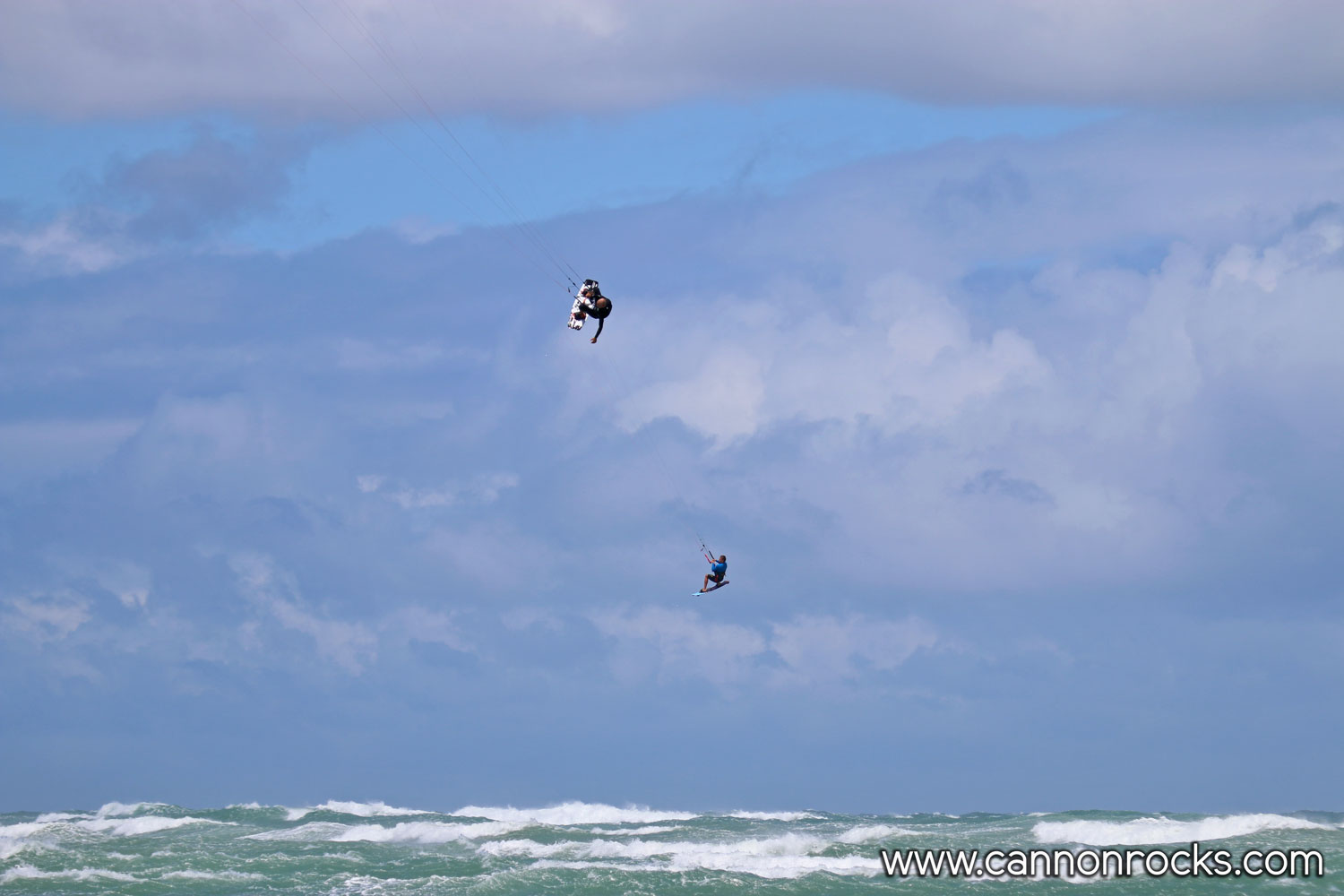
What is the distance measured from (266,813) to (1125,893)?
35110 mm

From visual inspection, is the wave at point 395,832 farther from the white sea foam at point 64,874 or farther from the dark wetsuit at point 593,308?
the dark wetsuit at point 593,308

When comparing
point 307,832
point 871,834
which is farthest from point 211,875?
point 871,834

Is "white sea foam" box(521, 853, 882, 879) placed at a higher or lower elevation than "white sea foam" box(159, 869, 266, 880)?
higher

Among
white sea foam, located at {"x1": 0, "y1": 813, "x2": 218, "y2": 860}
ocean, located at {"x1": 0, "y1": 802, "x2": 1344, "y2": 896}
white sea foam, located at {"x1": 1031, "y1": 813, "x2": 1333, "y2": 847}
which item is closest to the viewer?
ocean, located at {"x1": 0, "y1": 802, "x2": 1344, "y2": 896}

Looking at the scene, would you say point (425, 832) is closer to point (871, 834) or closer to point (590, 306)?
point (871, 834)

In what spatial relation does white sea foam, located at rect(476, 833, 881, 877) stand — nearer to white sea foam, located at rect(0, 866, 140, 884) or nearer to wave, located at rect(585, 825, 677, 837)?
wave, located at rect(585, 825, 677, 837)

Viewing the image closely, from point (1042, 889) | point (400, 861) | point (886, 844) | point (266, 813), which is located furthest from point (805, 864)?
point (266, 813)

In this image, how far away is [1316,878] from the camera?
3656 cm

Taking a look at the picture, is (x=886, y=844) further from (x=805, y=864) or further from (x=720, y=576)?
(x=720, y=576)

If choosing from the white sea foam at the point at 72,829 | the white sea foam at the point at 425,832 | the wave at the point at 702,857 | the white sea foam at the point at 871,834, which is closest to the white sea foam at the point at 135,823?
the white sea foam at the point at 72,829

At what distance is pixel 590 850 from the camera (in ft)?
149

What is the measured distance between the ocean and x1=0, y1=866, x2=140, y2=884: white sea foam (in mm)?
77

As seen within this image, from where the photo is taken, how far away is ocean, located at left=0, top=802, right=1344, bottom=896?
3838cm

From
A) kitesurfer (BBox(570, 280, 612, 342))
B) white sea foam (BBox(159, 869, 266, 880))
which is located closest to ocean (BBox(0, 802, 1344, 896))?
white sea foam (BBox(159, 869, 266, 880))
